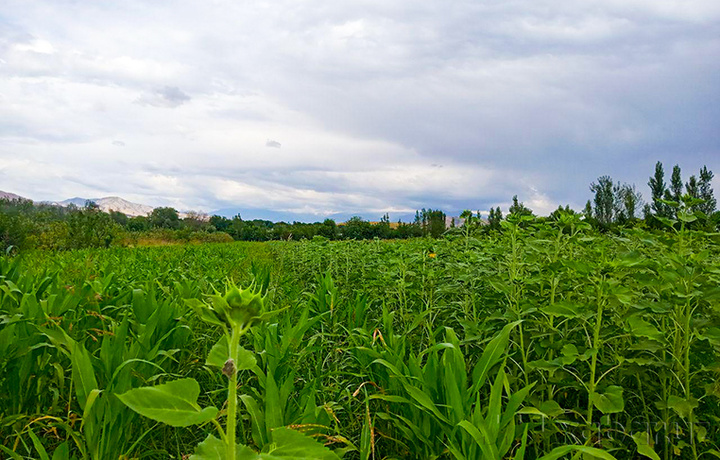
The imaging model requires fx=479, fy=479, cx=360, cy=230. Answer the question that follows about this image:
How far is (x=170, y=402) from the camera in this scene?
793 mm

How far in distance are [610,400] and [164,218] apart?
182 feet

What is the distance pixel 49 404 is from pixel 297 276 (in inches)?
214

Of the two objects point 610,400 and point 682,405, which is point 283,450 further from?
point 682,405

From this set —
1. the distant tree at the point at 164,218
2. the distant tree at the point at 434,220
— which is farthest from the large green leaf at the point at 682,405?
the distant tree at the point at 164,218

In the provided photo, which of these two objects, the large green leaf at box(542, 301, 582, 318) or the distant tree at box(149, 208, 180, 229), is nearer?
the large green leaf at box(542, 301, 582, 318)

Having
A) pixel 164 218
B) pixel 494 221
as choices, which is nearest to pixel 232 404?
pixel 494 221

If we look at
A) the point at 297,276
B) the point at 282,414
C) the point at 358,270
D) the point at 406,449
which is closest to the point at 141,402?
the point at 282,414

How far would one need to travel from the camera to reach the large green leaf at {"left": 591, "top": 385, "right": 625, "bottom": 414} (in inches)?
68.4

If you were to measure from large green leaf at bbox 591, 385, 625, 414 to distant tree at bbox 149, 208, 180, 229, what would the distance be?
4737 centimetres

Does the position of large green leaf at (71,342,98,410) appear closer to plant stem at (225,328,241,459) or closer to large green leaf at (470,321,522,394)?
plant stem at (225,328,241,459)

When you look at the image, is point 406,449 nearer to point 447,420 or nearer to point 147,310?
point 447,420

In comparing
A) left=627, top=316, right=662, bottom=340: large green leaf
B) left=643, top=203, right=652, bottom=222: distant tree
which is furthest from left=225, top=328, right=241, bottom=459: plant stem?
left=643, top=203, right=652, bottom=222: distant tree

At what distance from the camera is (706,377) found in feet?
7.57

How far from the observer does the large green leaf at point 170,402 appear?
0.76 meters
